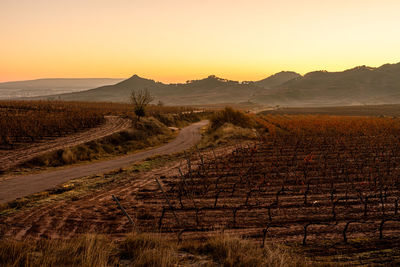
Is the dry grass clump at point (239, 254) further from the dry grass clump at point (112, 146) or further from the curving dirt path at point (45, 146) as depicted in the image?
the dry grass clump at point (112, 146)

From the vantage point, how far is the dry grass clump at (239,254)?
5184mm

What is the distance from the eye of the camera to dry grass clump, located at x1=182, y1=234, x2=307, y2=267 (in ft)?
17.0

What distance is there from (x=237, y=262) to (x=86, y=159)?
18546 millimetres

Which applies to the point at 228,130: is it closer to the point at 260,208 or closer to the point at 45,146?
the point at 45,146

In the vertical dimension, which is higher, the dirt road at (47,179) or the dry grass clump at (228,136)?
the dry grass clump at (228,136)

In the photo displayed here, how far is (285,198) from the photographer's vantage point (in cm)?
1052

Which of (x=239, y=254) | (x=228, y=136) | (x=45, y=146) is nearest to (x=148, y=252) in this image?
(x=239, y=254)

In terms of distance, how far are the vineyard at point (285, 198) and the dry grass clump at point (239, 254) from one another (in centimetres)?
71

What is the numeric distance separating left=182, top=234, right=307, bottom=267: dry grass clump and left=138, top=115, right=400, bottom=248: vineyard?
0.71 meters

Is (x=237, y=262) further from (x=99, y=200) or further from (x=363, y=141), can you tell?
(x=363, y=141)

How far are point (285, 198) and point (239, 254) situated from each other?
18.4 ft

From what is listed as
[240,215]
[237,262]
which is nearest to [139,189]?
[240,215]

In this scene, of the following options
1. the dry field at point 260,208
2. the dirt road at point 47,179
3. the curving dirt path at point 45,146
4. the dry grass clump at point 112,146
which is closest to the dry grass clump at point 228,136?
the dry grass clump at point 112,146

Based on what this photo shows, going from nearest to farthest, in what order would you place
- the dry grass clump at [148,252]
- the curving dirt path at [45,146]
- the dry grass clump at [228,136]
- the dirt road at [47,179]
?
the dry grass clump at [148,252] → the dirt road at [47,179] → the curving dirt path at [45,146] → the dry grass clump at [228,136]
